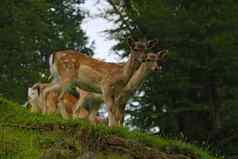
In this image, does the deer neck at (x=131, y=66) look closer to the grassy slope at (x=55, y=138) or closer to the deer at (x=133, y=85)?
the deer at (x=133, y=85)

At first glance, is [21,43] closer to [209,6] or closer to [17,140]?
[209,6]

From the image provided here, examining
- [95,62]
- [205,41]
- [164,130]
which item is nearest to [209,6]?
[205,41]

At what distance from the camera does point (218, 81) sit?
23.2m

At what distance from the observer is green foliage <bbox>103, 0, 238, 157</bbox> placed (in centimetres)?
2284

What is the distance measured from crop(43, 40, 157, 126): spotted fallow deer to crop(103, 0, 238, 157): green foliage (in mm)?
5420

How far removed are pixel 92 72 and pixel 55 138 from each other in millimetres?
5713

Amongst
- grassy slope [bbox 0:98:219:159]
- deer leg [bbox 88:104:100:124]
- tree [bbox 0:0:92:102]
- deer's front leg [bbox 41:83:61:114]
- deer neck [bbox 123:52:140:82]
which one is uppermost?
tree [bbox 0:0:92:102]

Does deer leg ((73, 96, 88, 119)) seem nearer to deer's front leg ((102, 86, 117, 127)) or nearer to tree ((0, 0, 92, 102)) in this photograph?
deer's front leg ((102, 86, 117, 127))

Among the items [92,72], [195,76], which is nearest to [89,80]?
[92,72]

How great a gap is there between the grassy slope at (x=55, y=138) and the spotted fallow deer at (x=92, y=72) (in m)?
3.35

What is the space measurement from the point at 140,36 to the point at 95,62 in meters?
7.29

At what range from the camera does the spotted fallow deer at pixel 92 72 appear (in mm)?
17156

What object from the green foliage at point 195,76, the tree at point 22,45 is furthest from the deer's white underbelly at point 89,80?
the tree at point 22,45

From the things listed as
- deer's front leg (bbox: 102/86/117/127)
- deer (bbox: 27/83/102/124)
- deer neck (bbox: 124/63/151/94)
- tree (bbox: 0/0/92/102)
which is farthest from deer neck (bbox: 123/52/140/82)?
tree (bbox: 0/0/92/102)
